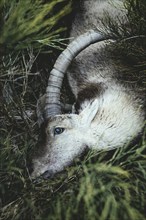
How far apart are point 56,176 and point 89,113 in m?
0.61

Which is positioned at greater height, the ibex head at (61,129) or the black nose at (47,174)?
the ibex head at (61,129)

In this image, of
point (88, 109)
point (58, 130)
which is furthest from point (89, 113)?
point (58, 130)

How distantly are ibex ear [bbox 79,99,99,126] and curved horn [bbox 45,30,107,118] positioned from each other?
229 millimetres

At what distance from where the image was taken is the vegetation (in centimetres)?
205

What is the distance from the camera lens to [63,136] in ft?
9.53

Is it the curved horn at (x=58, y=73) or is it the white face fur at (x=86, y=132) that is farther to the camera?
the curved horn at (x=58, y=73)

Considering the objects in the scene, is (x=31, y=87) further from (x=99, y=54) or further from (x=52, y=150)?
(x=52, y=150)

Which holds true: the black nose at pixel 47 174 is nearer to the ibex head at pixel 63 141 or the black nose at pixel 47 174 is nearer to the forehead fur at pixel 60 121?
the ibex head at pixel 63 141

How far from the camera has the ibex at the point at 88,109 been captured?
111 inches

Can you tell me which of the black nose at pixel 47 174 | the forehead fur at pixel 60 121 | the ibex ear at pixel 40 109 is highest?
the ibex ear at pixel 40 109

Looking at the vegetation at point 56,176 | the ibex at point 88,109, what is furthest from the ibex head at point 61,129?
the vegetation at point 56,176

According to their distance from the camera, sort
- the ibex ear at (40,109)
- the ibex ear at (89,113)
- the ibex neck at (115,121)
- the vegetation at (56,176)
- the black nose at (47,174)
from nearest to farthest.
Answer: the vegetation at (56,176)
the black nose at (47,174)
the ibex neck at (115,121)
the ibex ear at (89,113)
the ibex ear at (40,109)

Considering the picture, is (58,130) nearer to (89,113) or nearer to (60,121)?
(60,121)

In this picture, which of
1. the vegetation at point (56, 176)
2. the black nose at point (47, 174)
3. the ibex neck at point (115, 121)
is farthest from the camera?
the ibex neck at point (115, 121)
